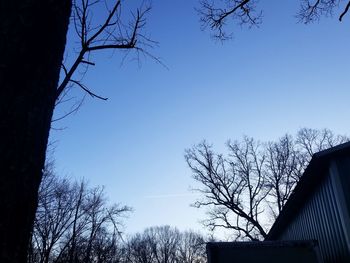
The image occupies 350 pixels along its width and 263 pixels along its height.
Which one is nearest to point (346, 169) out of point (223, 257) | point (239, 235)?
point (223, 257)

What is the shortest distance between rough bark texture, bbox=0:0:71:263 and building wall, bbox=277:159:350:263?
303 inches

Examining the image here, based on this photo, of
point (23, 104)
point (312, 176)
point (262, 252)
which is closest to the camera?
point (23, 104)

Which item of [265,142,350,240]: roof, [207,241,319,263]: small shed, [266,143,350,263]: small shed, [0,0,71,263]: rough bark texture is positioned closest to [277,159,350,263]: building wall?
[266,143,350,263]: small shed

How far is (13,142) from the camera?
161 cm

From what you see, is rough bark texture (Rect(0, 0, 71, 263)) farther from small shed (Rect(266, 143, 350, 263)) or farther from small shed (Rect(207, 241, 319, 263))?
small shed (Rect(266, 143, 350, 263))

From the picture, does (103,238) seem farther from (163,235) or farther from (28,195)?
(163,235)

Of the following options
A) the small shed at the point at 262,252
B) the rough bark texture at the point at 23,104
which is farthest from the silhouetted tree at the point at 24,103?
the small shed at the point at 262,252

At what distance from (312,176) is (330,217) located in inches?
47.8

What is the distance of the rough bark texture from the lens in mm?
1543

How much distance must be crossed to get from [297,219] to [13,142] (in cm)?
1341

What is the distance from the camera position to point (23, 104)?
1692 mm

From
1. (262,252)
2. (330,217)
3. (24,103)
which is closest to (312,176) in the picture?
(330,217)

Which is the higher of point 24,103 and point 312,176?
point 312,176

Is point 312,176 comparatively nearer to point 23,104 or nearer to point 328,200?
point 328,200
